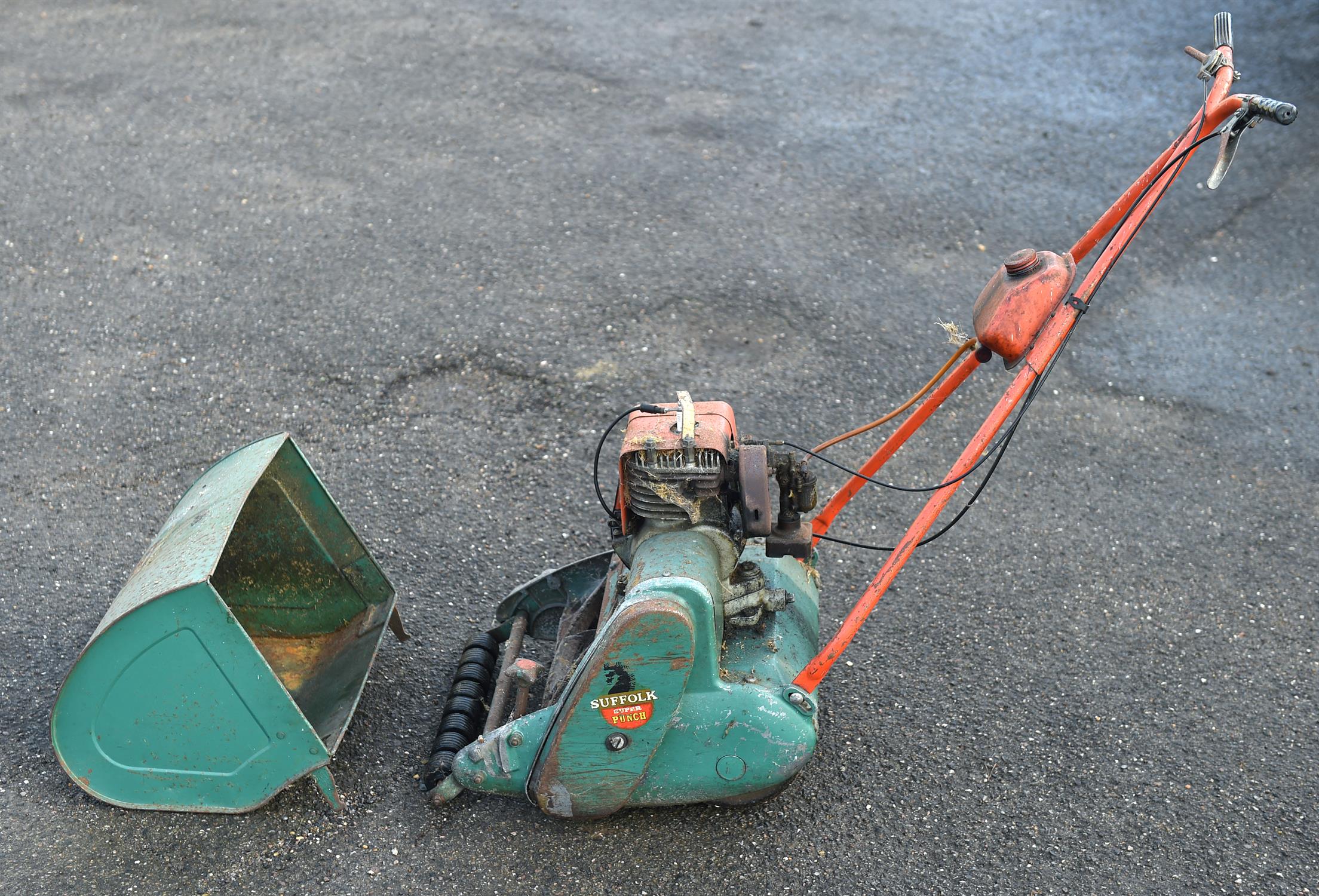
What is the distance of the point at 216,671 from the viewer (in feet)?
10.4

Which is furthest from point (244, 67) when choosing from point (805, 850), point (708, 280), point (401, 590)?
point (805, 850)

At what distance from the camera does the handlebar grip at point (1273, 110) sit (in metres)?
2.92

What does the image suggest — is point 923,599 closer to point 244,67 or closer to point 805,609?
point 805,609

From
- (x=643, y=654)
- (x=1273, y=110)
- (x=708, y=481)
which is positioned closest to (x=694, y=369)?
(x=708, y=481)

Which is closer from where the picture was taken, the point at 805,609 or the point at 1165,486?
the point at 805,609

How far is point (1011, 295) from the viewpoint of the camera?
10.2 feet

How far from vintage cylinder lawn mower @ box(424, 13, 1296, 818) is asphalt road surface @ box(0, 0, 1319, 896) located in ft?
0.93

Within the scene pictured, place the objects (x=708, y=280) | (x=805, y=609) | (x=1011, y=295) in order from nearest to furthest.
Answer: (x=1011, y=295)
(x=805, y=609)
(x=708, y=280)

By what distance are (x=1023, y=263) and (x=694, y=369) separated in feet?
8.06

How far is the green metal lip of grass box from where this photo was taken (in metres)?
3.14

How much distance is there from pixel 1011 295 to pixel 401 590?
2456 mm

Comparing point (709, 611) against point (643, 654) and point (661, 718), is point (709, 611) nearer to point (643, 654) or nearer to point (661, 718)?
point (643, 654)

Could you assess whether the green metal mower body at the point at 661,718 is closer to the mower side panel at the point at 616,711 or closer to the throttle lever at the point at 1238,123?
the mower side panel at the point at 616,711

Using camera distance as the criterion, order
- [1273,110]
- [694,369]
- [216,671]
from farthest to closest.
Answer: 1. [694,369]
2. [216,671]
3. [1273,110]
